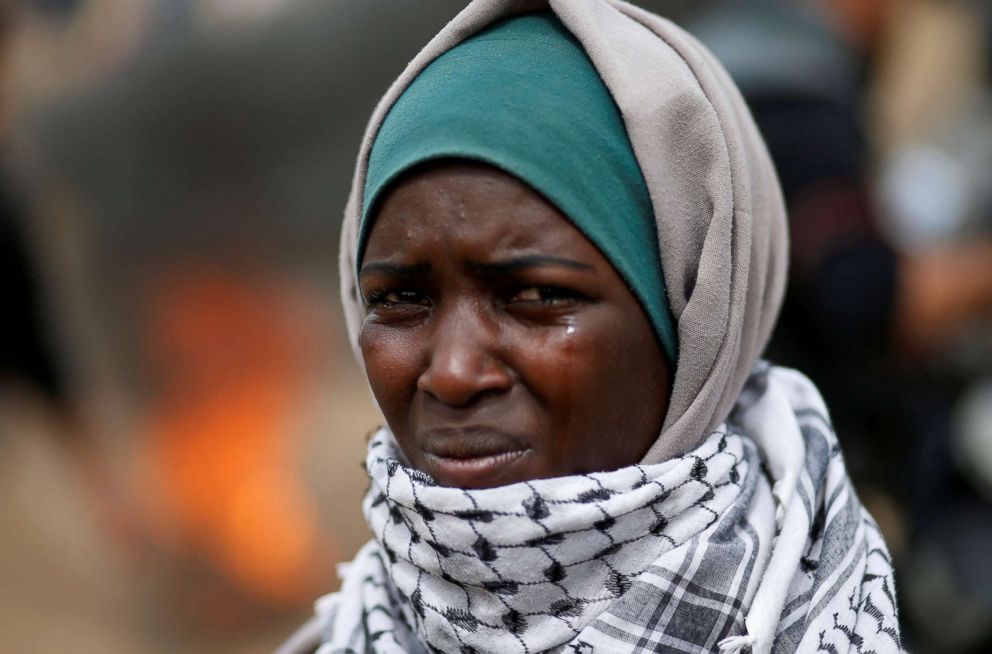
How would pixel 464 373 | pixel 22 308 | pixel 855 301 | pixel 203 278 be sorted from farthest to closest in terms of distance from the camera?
pixel 22 308 < pixel 203 278 < pixel 855 301 < pixel 464 373

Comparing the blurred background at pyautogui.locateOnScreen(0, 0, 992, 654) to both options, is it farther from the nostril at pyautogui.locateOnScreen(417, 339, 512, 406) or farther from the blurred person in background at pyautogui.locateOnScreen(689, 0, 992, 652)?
the nostril at pyautogui.locateOnScreen(417, 339, 512, 406)

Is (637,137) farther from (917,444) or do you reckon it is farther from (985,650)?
(985,650)

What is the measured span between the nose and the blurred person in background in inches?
57.9

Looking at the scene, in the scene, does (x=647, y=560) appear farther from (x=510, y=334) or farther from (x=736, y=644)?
(x=510, y=334)

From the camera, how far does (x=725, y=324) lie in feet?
4.78

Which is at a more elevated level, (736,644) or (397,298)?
(397,298)

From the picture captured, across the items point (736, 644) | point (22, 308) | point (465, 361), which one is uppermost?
point (22, 308)

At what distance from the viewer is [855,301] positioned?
2619mm

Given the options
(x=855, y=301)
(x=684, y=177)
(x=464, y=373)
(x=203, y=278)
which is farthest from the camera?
(x=203, y=278)

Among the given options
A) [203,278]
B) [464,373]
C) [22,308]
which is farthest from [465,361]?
[22,308]

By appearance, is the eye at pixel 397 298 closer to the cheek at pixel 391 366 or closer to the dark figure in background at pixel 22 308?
the cheek at pixel 391 366

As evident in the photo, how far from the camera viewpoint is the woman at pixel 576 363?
1345mm

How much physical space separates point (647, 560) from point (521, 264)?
41cm

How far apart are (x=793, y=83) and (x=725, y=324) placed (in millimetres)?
1450
